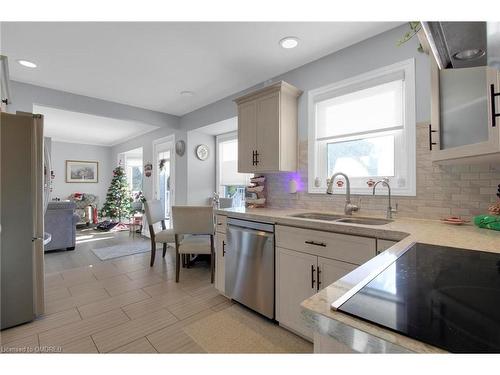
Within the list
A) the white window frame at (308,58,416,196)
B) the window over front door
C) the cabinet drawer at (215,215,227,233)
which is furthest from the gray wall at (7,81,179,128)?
the white window frame at (308,58,416,196)

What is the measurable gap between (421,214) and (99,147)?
8.50 m

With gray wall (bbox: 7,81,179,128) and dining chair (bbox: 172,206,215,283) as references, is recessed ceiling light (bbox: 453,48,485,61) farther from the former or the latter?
gray wall (bbox: 7,81,179,128)

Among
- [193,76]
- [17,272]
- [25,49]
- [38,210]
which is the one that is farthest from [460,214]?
[25,49]

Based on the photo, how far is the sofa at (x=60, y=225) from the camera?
13.2ft

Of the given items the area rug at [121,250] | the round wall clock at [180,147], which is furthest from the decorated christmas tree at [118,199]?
the round wall clock at [180,147]

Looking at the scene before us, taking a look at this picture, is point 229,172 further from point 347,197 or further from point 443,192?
point 443,192

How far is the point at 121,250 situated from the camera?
167 inches

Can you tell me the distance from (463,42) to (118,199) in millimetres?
7596

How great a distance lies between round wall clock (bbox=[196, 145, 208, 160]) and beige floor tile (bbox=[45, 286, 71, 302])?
270 centimetres

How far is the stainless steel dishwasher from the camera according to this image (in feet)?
6.48

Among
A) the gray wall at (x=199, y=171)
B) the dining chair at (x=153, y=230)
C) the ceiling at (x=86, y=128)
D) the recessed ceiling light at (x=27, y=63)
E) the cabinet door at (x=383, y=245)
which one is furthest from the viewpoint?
the ceiling at (x=86, y=128)

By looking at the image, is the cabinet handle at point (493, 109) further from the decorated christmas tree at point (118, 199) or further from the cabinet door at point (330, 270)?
the decorated christmas tree at point (118, 199)

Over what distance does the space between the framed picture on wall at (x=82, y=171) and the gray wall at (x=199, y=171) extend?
4.87 m
